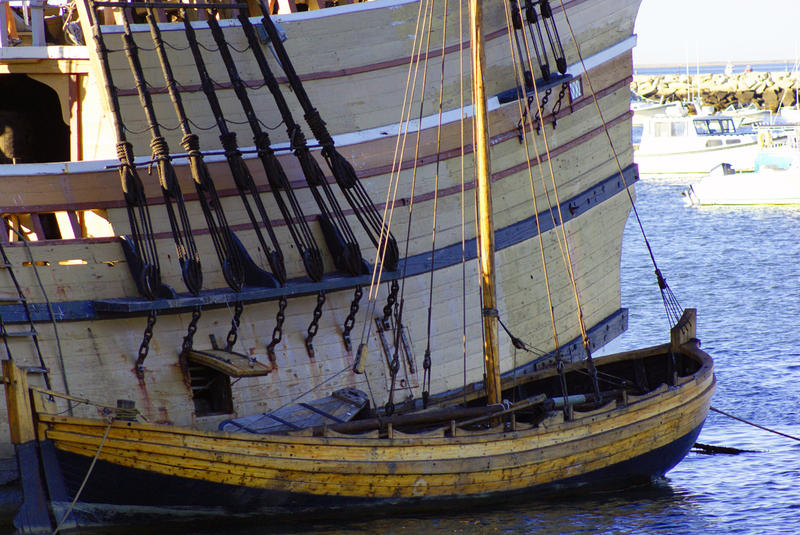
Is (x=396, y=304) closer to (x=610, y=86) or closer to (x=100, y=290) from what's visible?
(x=100, y=290)

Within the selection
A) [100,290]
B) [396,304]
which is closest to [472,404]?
[396,304]

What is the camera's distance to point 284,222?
38.5 feet

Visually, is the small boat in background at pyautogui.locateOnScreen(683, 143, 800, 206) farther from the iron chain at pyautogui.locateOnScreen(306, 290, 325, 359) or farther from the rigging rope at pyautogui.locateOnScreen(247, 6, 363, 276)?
the iron chain at pyautogui.locateOnScreen(306, 290, 325, 359)

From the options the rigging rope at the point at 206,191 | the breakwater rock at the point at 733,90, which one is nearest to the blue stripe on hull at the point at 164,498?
the rigging rope at the point at 206,191

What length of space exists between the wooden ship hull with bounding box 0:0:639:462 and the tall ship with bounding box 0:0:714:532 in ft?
0.08

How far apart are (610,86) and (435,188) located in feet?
13.2

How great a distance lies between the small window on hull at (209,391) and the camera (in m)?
10.9

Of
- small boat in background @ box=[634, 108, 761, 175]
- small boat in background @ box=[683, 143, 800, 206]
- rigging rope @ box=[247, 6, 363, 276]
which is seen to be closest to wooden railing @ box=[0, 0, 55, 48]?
rigging rope @ box=[247, 6, 363, 276]

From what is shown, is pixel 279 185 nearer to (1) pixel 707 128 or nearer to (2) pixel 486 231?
(2) pixel 486 231

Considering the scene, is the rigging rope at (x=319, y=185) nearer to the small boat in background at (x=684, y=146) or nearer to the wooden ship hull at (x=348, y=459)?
the wooden ship hull at (x=348, y=459)

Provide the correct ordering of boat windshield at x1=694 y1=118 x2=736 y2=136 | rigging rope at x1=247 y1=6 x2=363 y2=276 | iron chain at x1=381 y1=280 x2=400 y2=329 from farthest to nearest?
1. boat windshield at x1=694 y1=118 x2=736 y2=136
2. iron chain at x1=381 y1=280 x2=400 y2=329
3. rigging rope at x1=247 y1=6 x2=363 y2=276

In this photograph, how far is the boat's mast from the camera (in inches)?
436

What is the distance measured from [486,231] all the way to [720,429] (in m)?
5.39

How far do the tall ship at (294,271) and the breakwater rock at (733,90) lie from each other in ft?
228
